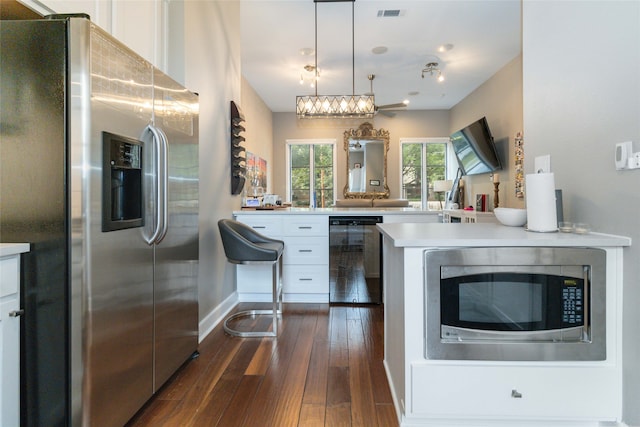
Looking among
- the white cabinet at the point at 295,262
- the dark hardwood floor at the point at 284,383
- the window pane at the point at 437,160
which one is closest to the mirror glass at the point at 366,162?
the window pane at the point at 437,160

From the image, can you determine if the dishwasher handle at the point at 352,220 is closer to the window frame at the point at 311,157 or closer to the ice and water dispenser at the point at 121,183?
the ice and water dispenser at the point at 121,183

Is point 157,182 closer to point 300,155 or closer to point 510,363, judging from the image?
point 510,363

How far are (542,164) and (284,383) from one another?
73.3 inches

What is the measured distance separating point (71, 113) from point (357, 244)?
2557 mm

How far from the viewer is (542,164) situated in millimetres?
1796

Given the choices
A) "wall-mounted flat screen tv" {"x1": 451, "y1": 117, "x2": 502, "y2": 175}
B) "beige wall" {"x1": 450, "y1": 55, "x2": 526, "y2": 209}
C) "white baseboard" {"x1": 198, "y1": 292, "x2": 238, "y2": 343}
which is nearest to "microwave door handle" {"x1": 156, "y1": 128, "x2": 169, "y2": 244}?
"white baseboard" {"x1": 198, "y1": 292, "x2": 238, "y2": 343}

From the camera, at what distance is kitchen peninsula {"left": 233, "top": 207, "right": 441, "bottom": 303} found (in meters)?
3.34

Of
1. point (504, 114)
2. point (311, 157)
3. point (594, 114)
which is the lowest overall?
point (594, 114)

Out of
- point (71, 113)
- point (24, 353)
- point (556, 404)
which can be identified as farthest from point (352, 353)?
point (71, 113)

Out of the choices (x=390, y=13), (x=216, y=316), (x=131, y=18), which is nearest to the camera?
(x=131, y=18)

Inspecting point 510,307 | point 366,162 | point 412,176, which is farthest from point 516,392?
point 412,176

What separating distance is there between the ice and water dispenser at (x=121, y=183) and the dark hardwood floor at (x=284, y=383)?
0.95 m

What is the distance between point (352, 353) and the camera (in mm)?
2246

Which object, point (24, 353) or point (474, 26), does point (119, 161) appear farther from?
point (474, 26)
